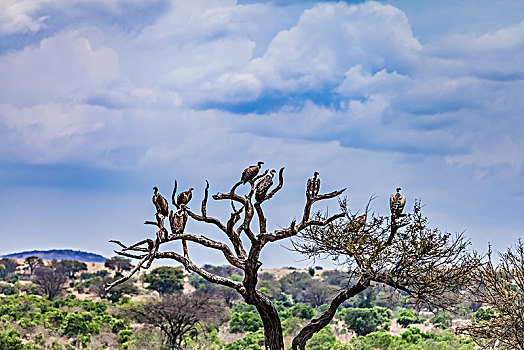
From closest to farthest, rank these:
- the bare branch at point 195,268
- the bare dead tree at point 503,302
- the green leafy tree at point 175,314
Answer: the bare branch at point 195,268, the bare dead tree at point 503,302, the green leafy tree at point 175,314

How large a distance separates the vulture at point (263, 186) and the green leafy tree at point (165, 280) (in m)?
49.0

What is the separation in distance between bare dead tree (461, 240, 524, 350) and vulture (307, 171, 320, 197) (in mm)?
4345

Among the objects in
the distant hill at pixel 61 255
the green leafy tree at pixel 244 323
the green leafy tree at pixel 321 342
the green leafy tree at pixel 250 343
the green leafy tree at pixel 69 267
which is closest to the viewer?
the green leafy tree at pixel 250 343

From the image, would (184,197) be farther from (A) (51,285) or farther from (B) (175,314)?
(A) (51,285)

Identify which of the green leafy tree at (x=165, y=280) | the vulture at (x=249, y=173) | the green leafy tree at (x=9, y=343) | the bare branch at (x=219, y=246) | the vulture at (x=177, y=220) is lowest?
the green leafy tree at (x=9, y=343)

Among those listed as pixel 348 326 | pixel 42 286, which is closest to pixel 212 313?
pixel 348 326

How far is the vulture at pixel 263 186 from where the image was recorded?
463 inches

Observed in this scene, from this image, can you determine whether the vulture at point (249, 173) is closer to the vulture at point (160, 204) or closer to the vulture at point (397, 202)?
the vulture at point (160, 204)

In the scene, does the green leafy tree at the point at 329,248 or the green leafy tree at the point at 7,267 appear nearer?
the green leafy tree at the point at 329,248

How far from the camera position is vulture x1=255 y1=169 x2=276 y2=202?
463 inches

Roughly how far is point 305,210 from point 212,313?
69.2 feet

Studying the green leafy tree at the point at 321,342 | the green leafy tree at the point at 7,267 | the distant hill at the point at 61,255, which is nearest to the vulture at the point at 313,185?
the green leafy tree at the point at 321,342

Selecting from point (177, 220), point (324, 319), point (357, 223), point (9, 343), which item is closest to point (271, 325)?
point (324, 319)

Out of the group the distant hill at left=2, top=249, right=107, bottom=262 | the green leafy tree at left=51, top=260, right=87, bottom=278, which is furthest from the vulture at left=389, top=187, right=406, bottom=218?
the distant hill at left=2, top=249, right=107, bottom=262
